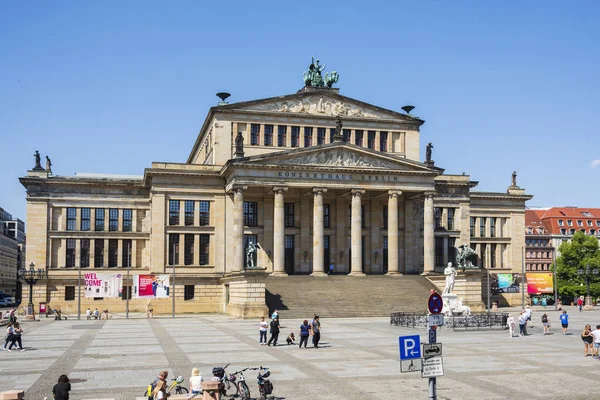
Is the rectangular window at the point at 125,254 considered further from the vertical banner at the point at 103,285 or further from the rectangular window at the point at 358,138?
the rectangular window at the point at 358,138

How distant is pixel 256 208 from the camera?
265 feet

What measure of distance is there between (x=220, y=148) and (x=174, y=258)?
14016mm

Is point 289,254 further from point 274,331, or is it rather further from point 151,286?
point 274,331

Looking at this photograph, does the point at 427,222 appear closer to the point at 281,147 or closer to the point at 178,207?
the point at 281,147

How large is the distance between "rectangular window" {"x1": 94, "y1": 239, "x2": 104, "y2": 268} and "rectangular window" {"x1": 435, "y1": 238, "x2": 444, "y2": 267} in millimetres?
40390

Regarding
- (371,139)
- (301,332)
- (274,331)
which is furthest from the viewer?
(371,139)

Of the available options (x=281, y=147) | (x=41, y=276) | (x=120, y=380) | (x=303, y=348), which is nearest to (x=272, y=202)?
(x=281, y=147)

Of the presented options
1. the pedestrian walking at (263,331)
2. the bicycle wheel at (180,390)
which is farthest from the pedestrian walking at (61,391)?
the pedestrian walking at (263,331)

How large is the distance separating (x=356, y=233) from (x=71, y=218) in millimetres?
32441

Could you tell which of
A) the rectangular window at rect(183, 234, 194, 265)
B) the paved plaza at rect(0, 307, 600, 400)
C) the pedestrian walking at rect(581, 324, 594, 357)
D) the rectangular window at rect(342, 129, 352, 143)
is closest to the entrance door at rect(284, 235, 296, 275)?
the rectangular window at rect(183, 234, 194, 265)

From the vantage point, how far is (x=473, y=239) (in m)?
93.3

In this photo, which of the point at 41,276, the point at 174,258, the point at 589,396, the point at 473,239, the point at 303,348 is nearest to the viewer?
the point at 589,396

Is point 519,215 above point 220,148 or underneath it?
underneath

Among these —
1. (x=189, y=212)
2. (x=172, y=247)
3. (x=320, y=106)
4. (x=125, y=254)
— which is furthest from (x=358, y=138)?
(x=125, y=254)
